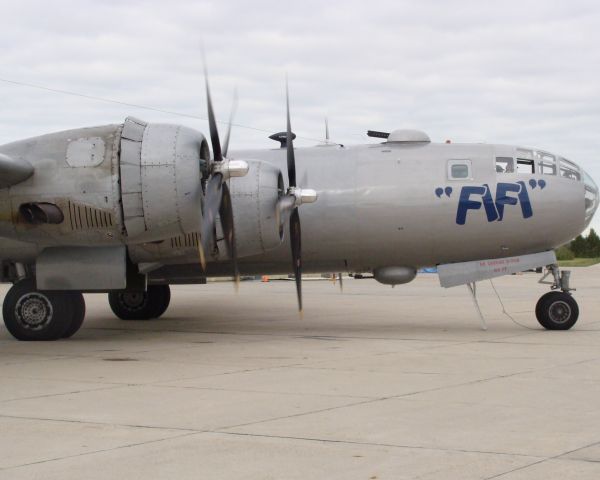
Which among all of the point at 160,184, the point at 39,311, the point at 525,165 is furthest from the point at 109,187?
the point at 525,165

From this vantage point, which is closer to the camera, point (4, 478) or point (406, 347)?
point (4, 478)

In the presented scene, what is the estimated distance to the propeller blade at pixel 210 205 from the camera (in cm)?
1490

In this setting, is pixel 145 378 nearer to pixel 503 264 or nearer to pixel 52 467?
pixel 52 467

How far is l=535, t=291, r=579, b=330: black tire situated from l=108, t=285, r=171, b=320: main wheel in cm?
1044

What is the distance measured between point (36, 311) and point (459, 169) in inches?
352

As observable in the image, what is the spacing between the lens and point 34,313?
16.8m

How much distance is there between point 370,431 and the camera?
8164 millimetres

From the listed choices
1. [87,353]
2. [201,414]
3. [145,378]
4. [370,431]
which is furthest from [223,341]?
[370,431]

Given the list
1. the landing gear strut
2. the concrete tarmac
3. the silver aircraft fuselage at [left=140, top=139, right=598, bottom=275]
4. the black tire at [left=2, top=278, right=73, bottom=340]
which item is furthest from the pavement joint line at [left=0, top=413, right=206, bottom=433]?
the landing gear strut

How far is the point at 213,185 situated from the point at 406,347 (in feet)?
14.5

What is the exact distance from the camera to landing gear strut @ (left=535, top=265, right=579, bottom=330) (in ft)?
60.1

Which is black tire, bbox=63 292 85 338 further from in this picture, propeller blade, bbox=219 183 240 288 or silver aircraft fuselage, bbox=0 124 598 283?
propeller blade, bbox=219 183 240 288

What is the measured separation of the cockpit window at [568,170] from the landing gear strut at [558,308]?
193 centimetres

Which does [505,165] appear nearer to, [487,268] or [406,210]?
[487,268]
